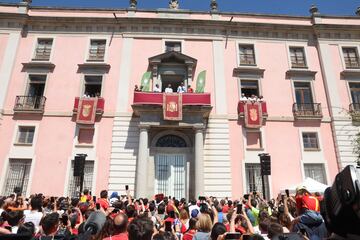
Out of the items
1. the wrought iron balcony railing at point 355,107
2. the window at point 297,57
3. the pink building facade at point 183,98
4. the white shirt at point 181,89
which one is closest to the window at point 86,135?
the pink building facade at point 183,98

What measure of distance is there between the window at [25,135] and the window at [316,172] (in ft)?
63.0

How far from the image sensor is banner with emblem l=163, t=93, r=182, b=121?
709 inches

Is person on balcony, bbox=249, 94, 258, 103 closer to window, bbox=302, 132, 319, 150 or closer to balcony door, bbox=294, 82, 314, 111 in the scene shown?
balcony door, bbox=294, 82, 314, 111

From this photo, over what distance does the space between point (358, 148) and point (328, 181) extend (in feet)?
9.61

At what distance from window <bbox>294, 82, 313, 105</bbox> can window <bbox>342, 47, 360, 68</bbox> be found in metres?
3.81

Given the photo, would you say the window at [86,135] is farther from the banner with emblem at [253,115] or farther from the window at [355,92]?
the window at [355,92]

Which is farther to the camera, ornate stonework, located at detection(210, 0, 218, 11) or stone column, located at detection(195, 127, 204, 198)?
ornate stonework, located at detection(210, 0, 218, 11)

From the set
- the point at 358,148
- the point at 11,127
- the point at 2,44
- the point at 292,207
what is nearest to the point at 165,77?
the point at 11,127

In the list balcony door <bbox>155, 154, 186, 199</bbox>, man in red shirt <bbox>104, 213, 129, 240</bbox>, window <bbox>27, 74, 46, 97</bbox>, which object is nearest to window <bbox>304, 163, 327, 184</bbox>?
balcony door <bbox>155, 154, 186, 199</bbox>

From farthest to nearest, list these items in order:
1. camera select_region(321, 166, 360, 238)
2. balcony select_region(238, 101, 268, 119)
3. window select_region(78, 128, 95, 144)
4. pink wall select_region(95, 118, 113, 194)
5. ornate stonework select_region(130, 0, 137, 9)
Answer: ornate stonework select_region(130, 0, 137, 9) < balcony select_region(238, 101, 268, 119) < window select_region(78, 128, 95, 144) < pink wall select_region(95, 118, 113, 194) < camera select_region(321, 166, 360, 238)

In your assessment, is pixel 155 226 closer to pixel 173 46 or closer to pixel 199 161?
pixel 199 161

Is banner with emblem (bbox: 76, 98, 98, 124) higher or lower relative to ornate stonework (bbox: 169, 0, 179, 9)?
lower

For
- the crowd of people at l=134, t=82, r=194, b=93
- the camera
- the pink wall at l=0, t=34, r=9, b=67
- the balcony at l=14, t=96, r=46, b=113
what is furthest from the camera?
the pink wall at l=0, t=34, r=9, b=67

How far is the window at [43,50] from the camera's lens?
21.4 metres
